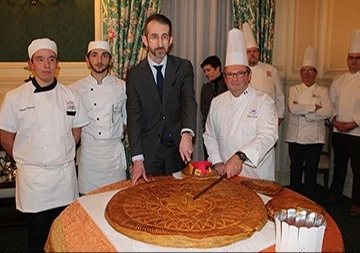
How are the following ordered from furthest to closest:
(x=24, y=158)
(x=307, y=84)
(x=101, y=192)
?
(x=307, y=84), (x=24, y=158), (x=101, y=192)

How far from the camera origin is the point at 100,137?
2.64 meters

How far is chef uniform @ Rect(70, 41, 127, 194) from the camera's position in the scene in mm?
2646

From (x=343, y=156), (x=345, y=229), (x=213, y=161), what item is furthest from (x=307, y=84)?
(x=213, y=161)

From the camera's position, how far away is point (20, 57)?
343cm

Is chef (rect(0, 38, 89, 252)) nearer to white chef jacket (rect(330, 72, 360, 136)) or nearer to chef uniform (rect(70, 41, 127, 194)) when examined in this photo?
chef uniform (rect(70, 41, 127, 194))

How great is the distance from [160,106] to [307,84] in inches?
75.4

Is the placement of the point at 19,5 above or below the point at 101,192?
above

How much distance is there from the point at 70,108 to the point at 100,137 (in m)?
0.43

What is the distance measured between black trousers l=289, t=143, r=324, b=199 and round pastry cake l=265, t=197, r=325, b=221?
2167mm

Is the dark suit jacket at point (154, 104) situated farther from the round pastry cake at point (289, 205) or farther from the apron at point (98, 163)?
the round pastry cake at point (289, 205)

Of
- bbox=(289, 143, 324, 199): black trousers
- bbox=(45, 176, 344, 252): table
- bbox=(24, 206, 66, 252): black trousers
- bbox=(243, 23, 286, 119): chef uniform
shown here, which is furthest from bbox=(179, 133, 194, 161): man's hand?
bbox=(289, 143, 324, 199): black trousers

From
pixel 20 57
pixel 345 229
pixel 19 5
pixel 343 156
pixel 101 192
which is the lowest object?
pixel 345 229

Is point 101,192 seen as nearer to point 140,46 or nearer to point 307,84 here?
point 140,46

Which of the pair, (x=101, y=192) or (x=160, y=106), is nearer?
(x=101, y=192)
